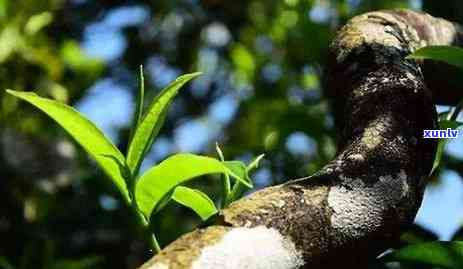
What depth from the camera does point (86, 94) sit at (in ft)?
6.54

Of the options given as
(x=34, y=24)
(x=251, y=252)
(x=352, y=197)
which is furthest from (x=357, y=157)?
(x=34, y=24)

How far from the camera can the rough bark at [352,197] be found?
1.82ft

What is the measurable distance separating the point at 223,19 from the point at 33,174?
734mm

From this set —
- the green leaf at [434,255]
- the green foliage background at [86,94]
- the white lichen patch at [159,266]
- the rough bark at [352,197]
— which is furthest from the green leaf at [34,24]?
the white lichen patch at [159,266]

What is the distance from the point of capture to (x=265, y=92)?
1.92 meters

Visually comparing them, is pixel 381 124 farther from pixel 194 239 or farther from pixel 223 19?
pixel 223 19

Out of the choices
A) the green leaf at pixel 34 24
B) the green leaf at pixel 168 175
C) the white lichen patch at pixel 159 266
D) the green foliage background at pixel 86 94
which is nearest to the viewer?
the white lichen patch at pixel 159 266

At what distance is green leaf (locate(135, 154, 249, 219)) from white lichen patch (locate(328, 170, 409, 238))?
8 cm

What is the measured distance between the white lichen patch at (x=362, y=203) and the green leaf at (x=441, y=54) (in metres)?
0.16

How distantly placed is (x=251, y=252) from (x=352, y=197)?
0.11 meters

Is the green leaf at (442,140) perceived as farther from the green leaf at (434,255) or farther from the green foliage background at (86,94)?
the green foliage background at (86,94)

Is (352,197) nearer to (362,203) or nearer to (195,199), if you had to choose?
(362,203)

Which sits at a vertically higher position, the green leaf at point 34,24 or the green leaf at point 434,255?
the green leaf at point 434,255

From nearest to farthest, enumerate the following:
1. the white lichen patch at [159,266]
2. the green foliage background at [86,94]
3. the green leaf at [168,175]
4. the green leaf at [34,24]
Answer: the white lichen patch at [159,266]
the green leaf at [168,175]
the green foliage background at [86,94]
the green leaf at [34,24]
